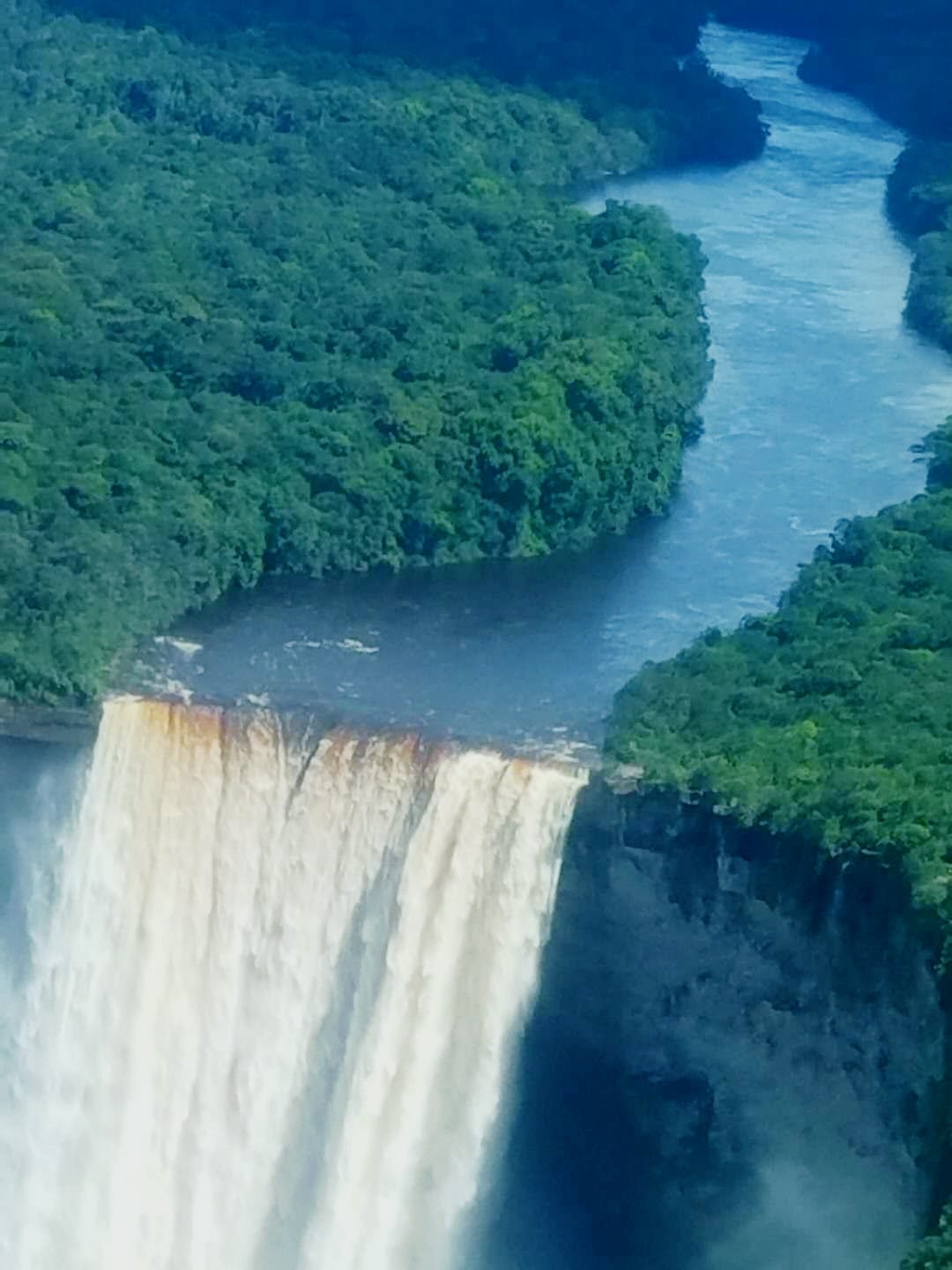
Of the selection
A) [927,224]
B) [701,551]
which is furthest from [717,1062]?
[927,224]

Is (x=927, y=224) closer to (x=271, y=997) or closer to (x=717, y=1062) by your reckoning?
(x=271, y=997)

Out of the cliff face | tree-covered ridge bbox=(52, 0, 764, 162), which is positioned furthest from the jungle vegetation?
tree-covered ridge bbox=(52, 0, 764, 162)

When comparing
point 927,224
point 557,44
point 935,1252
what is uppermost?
point 557,44

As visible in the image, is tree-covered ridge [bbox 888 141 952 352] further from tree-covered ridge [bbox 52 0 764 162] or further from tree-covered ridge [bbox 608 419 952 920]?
tree-covered ridge [bbox 608 419 952 920]

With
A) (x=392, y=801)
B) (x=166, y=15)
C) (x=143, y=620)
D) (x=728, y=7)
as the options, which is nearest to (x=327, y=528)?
(x=143, y=620)

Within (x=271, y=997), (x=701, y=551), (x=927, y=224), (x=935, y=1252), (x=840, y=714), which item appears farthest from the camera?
(x=927, y=224)

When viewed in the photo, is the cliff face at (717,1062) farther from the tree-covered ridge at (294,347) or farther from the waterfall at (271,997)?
the tree-covered ridge at (294,347)

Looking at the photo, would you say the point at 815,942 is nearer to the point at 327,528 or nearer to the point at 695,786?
the point at 695,786
